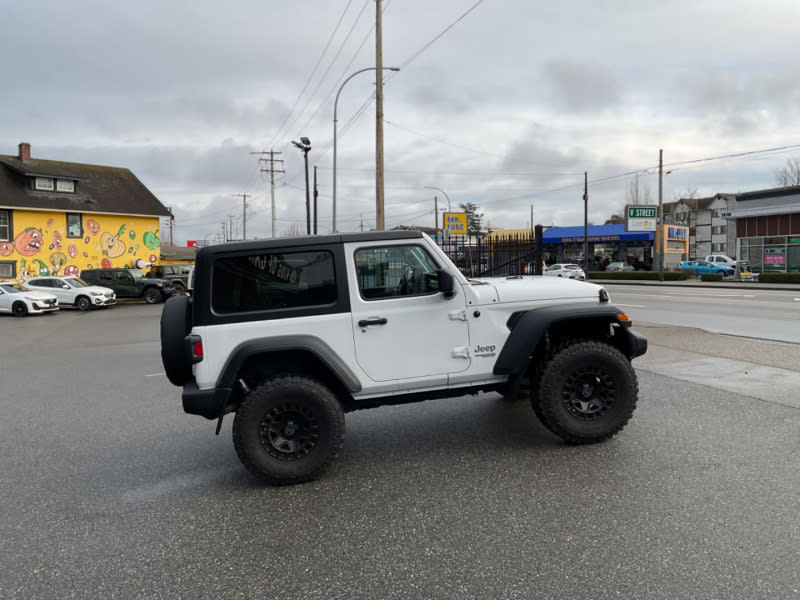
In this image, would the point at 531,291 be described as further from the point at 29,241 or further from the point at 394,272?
the point at 29,241

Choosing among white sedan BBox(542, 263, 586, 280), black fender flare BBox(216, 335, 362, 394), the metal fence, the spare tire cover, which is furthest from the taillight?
white sedan BBox(542, 263, 586, 280)

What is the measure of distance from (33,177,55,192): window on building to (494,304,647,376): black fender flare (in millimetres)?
40249

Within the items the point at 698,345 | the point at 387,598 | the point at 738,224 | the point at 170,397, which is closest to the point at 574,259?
the point at 738,224

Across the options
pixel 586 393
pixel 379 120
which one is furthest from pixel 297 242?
pixel 379 120

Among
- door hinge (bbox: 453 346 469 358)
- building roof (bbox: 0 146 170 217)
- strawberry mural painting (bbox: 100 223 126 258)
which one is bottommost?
door hinge (bbox: 453 346 469 358)

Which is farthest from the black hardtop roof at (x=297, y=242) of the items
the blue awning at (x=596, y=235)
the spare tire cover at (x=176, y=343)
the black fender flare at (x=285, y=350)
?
the blue awning at (x=596, y=235)

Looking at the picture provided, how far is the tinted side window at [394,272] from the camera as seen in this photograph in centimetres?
451

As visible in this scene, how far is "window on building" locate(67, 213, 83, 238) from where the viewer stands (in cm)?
3691

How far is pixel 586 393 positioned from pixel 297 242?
8.61 feet

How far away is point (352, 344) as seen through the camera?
439 cm

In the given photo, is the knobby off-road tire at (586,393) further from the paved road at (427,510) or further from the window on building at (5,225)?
the window on building at (5,225)

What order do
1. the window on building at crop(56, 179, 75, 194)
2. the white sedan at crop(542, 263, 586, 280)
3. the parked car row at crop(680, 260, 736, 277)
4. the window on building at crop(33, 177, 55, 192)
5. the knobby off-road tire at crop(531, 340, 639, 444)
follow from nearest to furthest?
the knobby off-road tire at crop(531, 340, 639, 444)
the white sedan at crop(542, 263, 586, 280)
the window on building at crop(33, 177, 55, 192)
the window on building at crop(56, 179, 75, 194)
the parked car row at crop(680, 260, 736, 277)

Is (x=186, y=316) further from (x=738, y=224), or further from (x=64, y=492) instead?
(x=738, y=224)

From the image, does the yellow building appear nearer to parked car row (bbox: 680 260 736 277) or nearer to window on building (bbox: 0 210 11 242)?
window on building (bbox: 0 210 11 242)
